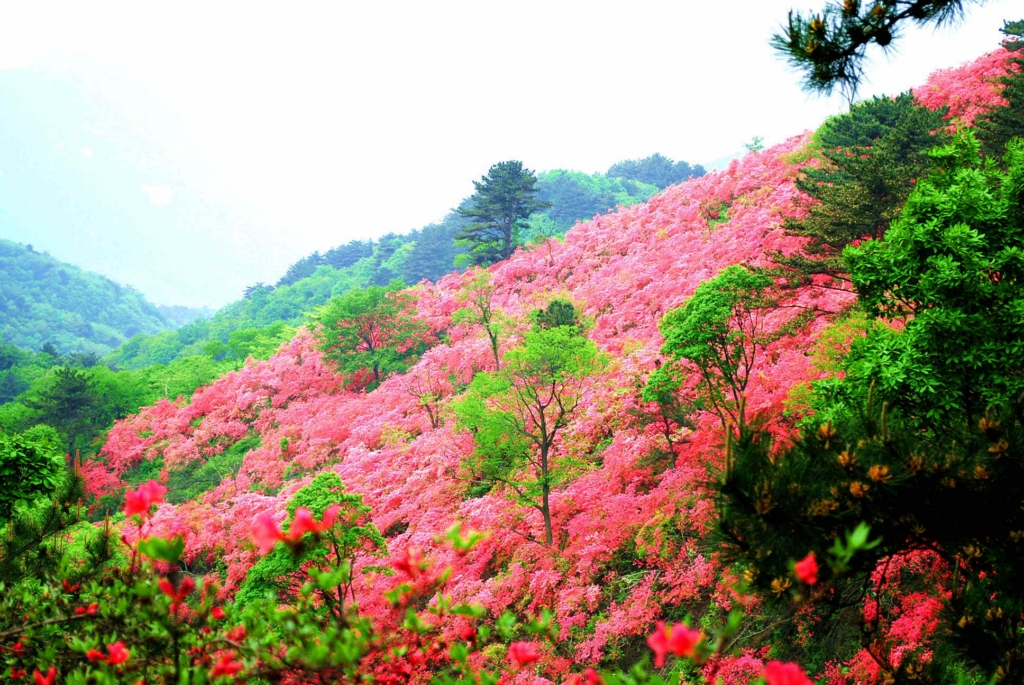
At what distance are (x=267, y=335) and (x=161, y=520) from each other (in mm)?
27470

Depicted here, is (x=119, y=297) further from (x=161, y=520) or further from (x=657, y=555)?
(x=657, y=555)

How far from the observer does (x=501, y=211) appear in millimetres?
37438

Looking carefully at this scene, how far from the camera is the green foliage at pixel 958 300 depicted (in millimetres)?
6531

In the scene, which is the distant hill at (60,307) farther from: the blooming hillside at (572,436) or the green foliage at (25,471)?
the green foliage at (25,471)

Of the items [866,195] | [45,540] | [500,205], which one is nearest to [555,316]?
[866,195]

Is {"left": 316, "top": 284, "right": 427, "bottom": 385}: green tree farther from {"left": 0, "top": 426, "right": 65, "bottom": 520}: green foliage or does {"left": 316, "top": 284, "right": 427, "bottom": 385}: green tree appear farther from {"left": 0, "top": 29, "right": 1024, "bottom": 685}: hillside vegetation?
{"left": 0, "top": 426, "right": 65, "bottom": 520}: green foliage

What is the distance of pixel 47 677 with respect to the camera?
311 centimetres

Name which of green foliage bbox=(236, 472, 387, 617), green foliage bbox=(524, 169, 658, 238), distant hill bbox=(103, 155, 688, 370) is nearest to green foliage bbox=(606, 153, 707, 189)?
distant hill bbox=(103, 155, 688, 370)

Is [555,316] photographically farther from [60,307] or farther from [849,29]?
[60,307]

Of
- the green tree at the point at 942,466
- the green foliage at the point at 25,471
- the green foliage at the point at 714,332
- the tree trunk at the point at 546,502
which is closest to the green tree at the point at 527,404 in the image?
the tree trunk at the point at 546,502

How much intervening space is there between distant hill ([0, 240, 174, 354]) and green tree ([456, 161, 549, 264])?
217ft

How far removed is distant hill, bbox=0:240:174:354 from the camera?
80.4 m

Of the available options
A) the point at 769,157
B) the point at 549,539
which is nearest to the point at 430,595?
the point at 549,539

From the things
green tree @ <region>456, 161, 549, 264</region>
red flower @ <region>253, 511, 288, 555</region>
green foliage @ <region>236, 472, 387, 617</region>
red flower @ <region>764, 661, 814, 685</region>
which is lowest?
green foliage @ <region>236, 472, 387, 617</region>
